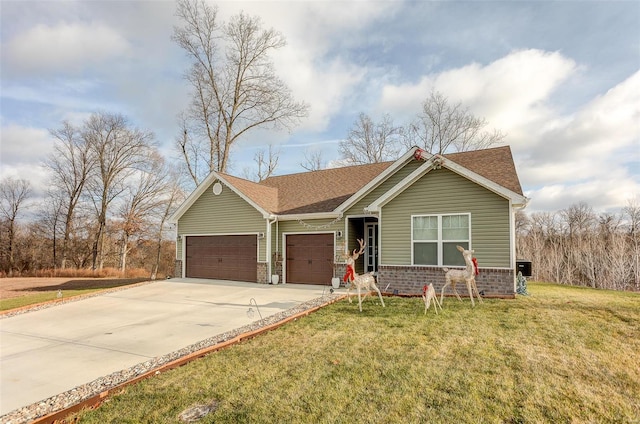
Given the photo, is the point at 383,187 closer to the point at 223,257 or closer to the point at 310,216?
the point at 310,216

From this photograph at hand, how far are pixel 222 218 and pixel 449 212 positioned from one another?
10.1 m

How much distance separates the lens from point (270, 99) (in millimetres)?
25094

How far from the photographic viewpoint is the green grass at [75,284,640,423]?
3.46 meters

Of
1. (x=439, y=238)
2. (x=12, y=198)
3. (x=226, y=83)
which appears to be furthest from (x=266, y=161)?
(x=439, y=238)

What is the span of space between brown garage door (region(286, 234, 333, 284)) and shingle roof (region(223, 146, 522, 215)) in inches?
46.8

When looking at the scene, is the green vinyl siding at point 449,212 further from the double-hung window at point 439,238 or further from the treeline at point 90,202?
the treeline at point 90,202

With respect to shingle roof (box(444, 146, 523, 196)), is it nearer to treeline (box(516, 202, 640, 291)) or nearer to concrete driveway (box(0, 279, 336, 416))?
concrete driveway (box(0, 279, 336, 416))

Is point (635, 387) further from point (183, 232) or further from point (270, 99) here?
point (270, 99)

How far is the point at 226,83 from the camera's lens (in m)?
24.8

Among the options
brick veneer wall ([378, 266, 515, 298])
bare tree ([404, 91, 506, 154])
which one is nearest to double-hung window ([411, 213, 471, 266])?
brick veneer wall ([378, 266, 515, 298])

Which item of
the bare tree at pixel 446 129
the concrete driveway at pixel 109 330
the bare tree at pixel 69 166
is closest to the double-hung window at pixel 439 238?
the concrete driveway at pixel 109 330

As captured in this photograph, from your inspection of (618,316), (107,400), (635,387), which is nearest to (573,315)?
(618,316)

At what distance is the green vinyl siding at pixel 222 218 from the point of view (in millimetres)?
14898

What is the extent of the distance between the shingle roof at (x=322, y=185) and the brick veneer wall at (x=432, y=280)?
379 centimetres
